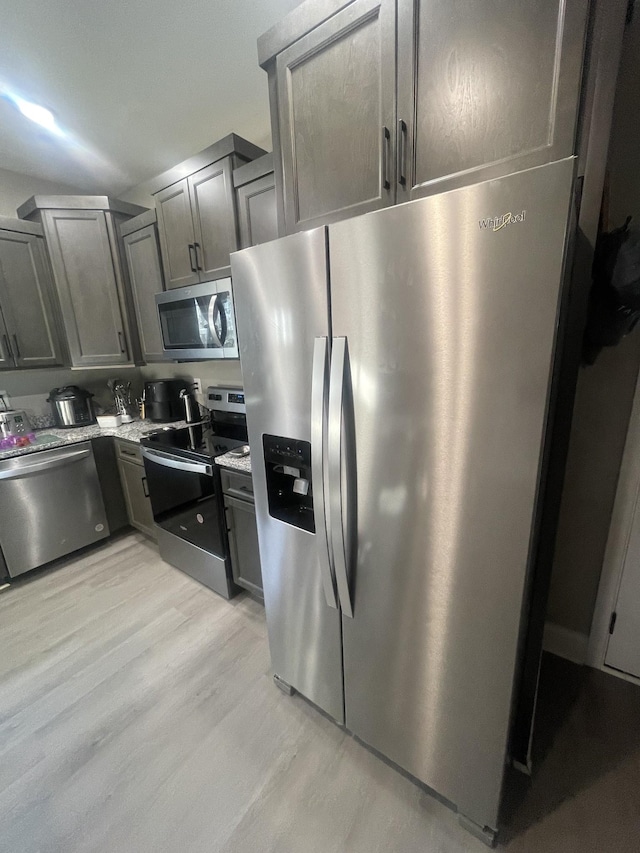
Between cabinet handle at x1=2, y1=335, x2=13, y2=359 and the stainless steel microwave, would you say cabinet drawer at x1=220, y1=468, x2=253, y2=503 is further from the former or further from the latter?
cabinet handle at x1=2, y1=335, x2=13, y2=359

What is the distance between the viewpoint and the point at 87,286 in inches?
105

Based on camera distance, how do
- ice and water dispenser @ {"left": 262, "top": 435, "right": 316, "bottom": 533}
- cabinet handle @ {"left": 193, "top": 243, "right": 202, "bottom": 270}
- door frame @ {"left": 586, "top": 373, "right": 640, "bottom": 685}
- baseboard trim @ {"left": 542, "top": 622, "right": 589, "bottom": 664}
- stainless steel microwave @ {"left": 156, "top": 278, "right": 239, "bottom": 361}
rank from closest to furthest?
ice and water dispenser @ {"left": 262, "top": 435, "right": 316, "bottom": 533}, door frame @ {"left": 586, "top": 373, "right": 640, "bottom": 685}, baseboard trim @ {"left": 542, "top": 622, "right": 589, "bottom": 664}, stainless steel microwave @ {"left": 156, "top": 278, "right": 239, "bottom": 361}, cabinet handle @ {"left": 193, "top": 243, "right": 202, "bottom": 270}

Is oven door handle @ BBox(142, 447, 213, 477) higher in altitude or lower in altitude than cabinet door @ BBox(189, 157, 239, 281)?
lower

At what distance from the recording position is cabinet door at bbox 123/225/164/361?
7.89ft

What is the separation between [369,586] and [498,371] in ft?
2.49

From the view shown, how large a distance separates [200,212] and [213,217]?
0.13 meters

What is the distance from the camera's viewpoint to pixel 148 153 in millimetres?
2467

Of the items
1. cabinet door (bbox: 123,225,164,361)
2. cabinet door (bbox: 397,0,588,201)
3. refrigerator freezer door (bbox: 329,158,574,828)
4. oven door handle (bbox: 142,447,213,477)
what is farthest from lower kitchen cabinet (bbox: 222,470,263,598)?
cabinet door (bbox: 397,0,588,201)

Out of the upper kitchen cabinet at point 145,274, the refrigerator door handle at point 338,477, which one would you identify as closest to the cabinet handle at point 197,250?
the upper kitchen cabinet at point 145,274

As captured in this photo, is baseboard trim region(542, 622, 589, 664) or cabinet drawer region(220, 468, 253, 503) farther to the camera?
cabinet drawer region(220, 468, 253, 503)

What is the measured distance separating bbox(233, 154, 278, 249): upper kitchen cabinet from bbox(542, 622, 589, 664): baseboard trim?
2394mm

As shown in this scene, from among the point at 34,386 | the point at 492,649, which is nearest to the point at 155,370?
the point at 34,386

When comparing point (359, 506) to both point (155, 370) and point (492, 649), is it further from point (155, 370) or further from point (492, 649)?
point (155, 370)

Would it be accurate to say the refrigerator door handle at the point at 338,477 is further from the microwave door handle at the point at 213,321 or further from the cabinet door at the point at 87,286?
the cabinet door at the point at 87,286
